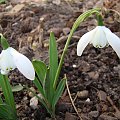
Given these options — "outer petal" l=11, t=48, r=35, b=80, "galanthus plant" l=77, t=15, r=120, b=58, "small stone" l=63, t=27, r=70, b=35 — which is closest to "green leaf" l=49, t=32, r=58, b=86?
"galanthus plant" l=77, t=15, r=120, b=58

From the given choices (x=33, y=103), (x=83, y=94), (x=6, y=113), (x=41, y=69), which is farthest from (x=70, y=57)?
(x=6, y=113)

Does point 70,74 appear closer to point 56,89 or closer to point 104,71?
point 104,71

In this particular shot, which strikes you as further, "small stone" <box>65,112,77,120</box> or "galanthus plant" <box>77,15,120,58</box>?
"small stone" <box>65,112,77,120</box>

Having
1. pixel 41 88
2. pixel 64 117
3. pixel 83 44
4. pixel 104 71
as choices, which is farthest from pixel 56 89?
pixel 104 71

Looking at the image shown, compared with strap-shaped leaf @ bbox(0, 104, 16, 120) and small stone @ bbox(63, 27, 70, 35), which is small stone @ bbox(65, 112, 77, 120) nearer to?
strap-shaped leaf @ bbox(0, 104, 16, 120)

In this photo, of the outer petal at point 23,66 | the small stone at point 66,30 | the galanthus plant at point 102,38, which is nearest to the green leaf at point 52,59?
the galanthus plant at point 102,38
